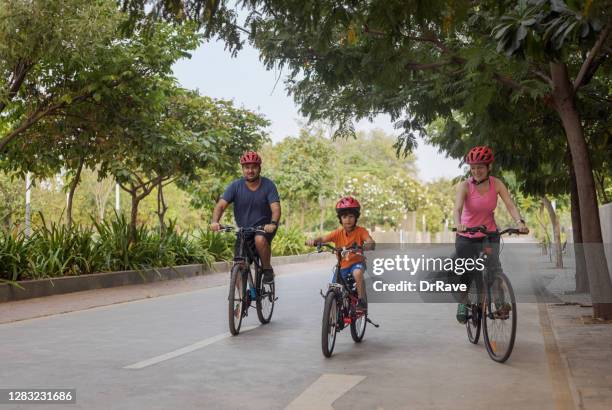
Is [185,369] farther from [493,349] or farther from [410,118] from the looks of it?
[410,118]

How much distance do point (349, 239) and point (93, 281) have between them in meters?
7.83

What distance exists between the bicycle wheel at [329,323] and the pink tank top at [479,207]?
1590 mm

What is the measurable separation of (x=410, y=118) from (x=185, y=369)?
903 cm

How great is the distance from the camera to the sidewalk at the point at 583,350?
18.9 ft

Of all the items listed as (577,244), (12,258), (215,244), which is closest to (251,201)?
(12,258)

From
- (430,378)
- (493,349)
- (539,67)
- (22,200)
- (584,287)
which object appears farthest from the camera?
(22,200)

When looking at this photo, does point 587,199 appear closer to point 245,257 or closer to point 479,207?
point 479,207

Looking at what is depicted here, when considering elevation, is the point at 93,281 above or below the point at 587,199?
below

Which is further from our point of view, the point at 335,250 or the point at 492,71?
the point at 492,71

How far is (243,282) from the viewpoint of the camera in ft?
29.8

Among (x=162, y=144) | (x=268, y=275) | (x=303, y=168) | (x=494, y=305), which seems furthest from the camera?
(x=303, y=168)

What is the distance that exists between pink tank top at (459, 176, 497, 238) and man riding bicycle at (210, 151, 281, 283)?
2.42 meters

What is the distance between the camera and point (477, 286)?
7742mm

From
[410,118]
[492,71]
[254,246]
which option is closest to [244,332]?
[254,246]
